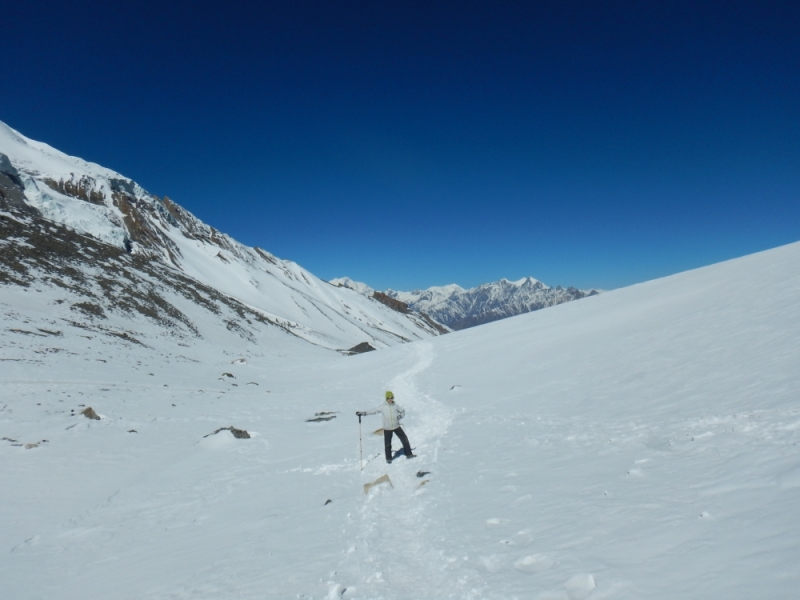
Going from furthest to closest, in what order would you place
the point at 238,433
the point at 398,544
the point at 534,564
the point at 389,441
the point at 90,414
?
the point at 90,414
the point at 238,433
the point at 389,441
the point at 398,544
the point at 534,564

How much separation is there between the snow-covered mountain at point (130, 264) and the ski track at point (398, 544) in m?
34.2

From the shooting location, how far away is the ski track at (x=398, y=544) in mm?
5137

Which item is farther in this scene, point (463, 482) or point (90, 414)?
point (90, 414)

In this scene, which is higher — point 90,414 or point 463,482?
point 90,414

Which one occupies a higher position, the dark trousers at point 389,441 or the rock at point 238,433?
the rock at point 238,433

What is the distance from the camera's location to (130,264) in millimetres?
58969

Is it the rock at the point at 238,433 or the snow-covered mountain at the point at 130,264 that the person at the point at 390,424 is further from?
the snow-covered mountain at the point at 130,264

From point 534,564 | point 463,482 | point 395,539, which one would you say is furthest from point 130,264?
point 534,564

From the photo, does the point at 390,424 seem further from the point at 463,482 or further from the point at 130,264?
the point at 130,264

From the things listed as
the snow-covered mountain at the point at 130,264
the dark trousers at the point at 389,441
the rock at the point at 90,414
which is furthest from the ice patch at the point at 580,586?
the snow-covered mountain at the point at 130,264

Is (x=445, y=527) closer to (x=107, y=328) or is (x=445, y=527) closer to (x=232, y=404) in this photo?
(x=232, y=404)

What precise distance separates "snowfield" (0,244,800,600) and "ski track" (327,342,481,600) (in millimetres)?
43

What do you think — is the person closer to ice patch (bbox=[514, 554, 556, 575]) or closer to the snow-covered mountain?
ice patch (bbox=[514, 554, 556, 575])

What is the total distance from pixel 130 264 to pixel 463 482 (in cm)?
6582
